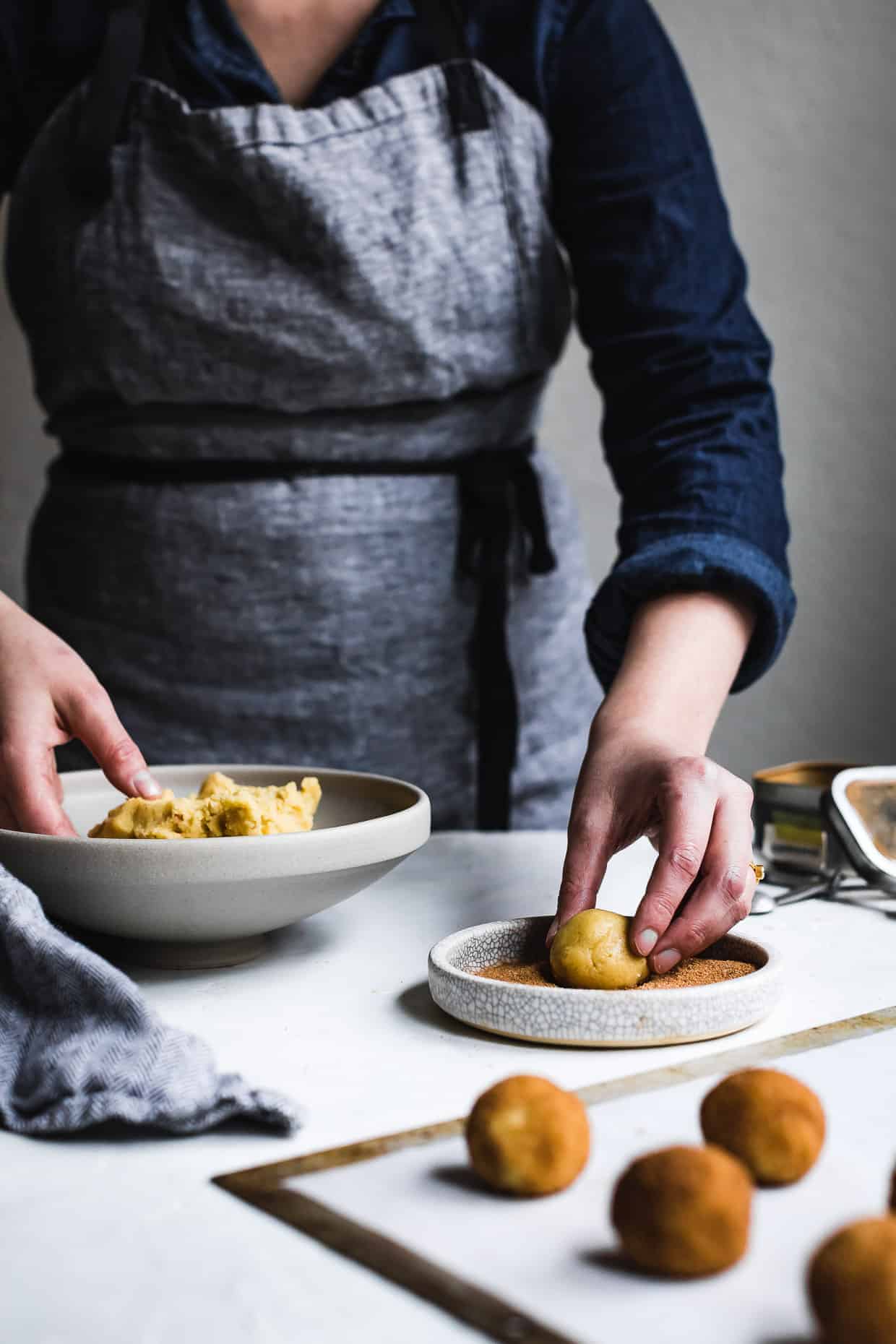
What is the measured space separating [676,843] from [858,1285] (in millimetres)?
345

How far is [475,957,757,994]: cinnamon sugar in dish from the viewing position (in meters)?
0.68

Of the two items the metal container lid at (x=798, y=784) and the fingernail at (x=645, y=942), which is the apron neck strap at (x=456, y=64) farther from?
the fingernail at (x=645, y=942)

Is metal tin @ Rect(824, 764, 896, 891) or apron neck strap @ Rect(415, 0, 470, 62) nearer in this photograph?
metal tin @ Rect(824, 764, 896, 891)

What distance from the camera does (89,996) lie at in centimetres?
59

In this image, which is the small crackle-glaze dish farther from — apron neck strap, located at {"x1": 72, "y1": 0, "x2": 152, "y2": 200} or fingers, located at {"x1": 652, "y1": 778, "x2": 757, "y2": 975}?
apron neck strap, located at {"x1": 72, "y1": 0, "x2": 152, "y2": 200}

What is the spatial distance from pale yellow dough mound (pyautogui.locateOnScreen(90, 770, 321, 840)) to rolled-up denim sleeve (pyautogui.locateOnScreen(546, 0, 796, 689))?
317 mm

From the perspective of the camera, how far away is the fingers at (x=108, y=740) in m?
0.79

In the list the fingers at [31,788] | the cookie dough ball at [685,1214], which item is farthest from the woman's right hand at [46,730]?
the cookie dough ball at [685,1214]

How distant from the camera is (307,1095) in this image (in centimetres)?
58

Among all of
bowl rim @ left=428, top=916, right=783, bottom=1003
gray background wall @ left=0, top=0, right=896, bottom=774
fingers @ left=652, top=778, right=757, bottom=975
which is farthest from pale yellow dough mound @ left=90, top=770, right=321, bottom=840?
gray background wall @ left=0, top=0, right=896, bottom=774

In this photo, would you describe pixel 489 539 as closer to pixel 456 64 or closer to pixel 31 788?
pixel 456 64

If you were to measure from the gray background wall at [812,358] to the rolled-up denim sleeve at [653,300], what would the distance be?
915mm

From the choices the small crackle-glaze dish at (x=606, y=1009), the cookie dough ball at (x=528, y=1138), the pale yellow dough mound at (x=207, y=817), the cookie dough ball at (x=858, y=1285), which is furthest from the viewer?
the pale yellow dough mound at (x=207, y=817)

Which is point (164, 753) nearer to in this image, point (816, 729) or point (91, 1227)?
point (91, 1227)
